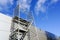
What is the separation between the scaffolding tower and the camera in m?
12.4

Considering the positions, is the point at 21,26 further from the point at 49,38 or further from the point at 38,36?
the point at 49,38

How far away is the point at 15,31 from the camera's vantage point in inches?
491

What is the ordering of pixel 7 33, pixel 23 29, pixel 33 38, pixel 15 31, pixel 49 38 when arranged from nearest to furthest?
pixel 7 33 < pixel 15 31 < pixel 23 29 < pixel 33 38 < pixel 49 38

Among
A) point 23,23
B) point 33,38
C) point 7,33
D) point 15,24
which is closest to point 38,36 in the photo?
point 33,38

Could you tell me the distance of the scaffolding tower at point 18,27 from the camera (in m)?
12.4

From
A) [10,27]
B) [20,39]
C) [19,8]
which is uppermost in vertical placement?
[19,8]

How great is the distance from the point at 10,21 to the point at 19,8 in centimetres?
203

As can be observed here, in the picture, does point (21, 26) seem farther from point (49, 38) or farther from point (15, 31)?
point (49, 38)

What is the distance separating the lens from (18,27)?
12.8 meters

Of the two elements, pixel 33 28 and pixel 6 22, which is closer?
pixel 6 22

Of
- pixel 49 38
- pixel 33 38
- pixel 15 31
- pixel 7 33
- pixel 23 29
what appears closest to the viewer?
pixel 7 33

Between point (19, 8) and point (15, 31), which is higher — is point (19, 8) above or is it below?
above

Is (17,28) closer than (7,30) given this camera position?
No

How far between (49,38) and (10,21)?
343 inches
